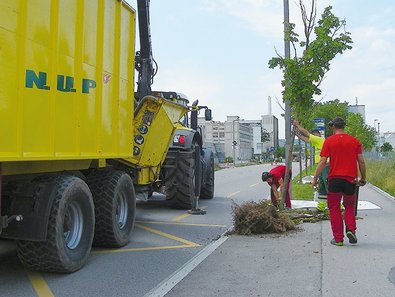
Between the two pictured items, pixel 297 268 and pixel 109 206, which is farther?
pixel 109 206

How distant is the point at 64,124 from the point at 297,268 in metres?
3.28

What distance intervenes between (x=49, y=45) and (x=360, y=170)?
4855 mm

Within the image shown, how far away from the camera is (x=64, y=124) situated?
5.50 metres

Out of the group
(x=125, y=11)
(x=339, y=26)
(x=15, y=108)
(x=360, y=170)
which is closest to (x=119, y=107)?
(x=125, y=11)

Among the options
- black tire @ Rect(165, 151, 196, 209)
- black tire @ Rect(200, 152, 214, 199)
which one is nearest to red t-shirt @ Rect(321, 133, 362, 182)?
black tire @ Rect(165, 151, 196, 209)

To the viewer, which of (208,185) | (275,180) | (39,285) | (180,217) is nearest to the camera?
(39,285)

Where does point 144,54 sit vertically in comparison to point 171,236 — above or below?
above

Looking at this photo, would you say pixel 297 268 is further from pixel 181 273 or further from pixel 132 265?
pixel 132 265

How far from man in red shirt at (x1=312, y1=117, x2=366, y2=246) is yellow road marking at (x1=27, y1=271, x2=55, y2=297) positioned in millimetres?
→ 4077

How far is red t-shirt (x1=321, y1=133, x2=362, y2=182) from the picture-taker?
7.15 m

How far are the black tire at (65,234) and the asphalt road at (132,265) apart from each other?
19cm

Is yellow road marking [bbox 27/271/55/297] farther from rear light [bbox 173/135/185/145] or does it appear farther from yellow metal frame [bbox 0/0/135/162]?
rear light [bbox 173/135/185/145]

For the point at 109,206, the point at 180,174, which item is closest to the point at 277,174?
the point at 180,174

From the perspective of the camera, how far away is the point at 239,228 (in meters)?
8.32
